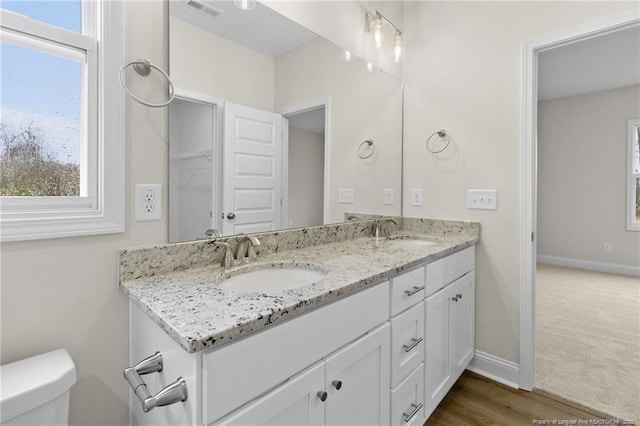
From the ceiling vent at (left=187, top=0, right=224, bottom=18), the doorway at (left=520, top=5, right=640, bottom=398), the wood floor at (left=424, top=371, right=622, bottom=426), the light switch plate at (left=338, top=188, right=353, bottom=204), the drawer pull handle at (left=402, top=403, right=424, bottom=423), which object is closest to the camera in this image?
the ceiling vent at (left=187, top=0, right=224, bottom=18)

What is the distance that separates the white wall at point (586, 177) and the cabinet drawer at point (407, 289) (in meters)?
4.81

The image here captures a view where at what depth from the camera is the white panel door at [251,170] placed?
139cm

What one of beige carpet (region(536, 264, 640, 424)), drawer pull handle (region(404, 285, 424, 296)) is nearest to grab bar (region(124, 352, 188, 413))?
drawer pull handle (region(404, 285, 424, 296))

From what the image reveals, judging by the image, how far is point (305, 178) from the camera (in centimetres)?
177

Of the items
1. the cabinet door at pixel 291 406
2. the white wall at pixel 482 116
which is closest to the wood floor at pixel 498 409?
Answer: the white wall at pixel 482 116

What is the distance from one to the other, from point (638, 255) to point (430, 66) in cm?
435

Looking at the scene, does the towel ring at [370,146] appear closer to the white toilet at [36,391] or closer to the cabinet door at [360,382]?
the cabinet door at [360,382]

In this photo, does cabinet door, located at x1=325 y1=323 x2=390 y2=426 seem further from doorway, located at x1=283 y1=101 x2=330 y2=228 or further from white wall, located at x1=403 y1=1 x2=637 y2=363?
white wall, located at x1=403 y1=1 x2=637 y2=363

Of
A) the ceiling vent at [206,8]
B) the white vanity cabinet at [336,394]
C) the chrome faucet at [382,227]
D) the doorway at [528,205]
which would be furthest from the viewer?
the chrome faucet at [382,227]

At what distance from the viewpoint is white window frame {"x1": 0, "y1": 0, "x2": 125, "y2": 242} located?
3.22 feet

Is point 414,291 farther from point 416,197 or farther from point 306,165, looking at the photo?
point 416,197

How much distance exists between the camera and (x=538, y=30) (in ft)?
6.14

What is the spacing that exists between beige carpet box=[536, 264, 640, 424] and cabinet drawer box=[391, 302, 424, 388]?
1.10m

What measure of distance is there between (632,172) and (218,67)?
18.2ft
